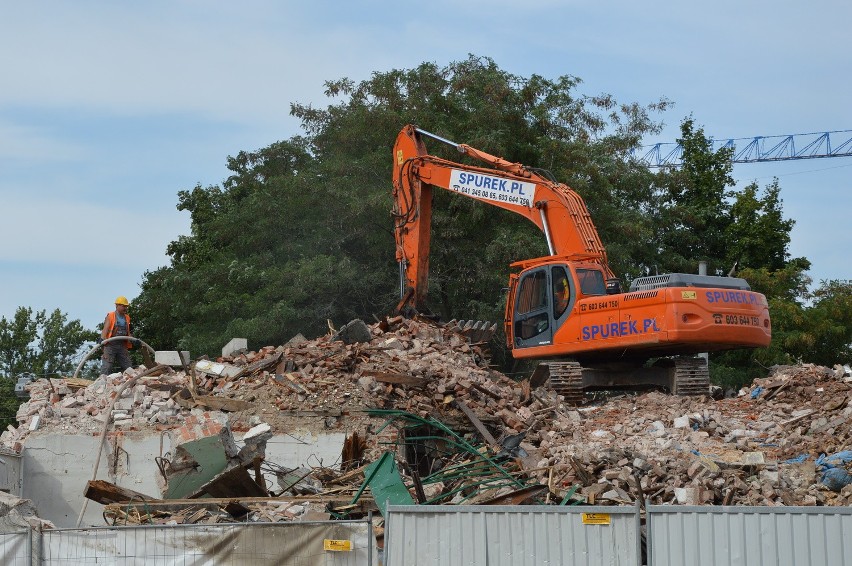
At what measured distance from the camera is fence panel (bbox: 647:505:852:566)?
774 cm

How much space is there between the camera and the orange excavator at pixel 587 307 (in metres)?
18.2

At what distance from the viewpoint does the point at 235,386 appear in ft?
58.0

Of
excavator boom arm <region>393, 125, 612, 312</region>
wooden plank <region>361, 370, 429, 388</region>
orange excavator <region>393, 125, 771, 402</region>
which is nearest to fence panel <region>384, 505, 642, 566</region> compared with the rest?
wooden plank <region>361, 370, 429, 388</region>

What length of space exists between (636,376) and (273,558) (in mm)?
12501

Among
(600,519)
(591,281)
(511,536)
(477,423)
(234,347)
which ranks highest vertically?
(591,281)

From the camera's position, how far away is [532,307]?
20.0 meters

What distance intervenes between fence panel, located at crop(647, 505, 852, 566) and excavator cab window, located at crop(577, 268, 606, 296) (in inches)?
444

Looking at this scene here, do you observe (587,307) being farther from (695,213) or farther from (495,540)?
(695,213)

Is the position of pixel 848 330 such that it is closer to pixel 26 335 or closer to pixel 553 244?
pixel 553 244

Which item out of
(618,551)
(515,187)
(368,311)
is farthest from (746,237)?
(618,551)

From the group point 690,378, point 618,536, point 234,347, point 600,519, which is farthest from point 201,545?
point 690,378

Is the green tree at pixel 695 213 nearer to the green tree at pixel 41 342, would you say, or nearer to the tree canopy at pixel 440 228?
the tree canopy at pixel 440 228

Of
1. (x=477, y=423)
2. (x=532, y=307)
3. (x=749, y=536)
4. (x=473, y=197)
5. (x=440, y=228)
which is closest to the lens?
(x=749, y=536)

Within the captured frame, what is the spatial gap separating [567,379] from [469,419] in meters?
3.14
